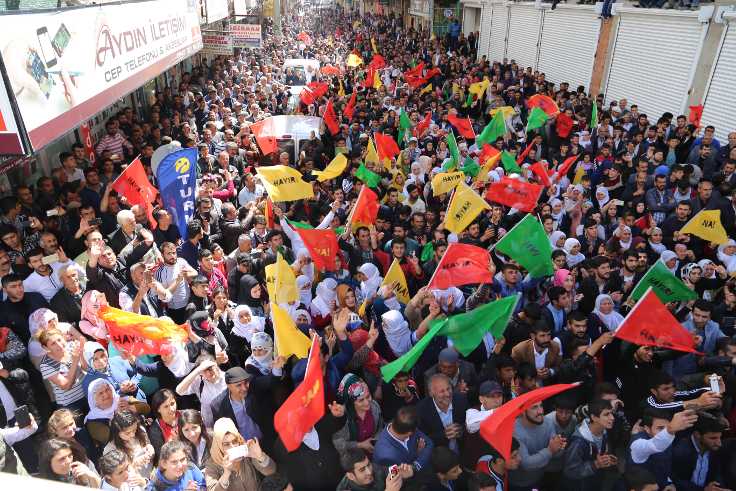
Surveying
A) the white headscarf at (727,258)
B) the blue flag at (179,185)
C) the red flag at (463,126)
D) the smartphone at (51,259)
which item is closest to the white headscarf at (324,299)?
the blue flag at (179,185)

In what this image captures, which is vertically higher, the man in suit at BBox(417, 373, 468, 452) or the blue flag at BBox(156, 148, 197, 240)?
the blue flag at BBox(156, 148, 197, 240)

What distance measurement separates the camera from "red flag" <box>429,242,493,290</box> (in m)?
5.45

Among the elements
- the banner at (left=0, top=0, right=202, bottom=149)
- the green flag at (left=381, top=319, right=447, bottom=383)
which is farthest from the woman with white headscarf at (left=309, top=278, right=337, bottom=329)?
the banner at (left=0, top=0, right=202, bottom=149)

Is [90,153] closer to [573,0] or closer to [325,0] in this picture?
[573,0]

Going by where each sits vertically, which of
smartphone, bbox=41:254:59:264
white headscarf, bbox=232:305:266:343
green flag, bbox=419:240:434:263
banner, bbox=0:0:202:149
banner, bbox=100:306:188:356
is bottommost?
green flag, bbox=419:240:434:263

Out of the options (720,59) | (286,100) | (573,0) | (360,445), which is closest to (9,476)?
→ (360,445)

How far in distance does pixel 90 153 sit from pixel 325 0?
12187 centimetres

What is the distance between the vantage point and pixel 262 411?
4297 millimetres

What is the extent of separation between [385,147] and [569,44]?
12749 mm

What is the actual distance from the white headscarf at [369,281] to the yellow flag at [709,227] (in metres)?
3.91

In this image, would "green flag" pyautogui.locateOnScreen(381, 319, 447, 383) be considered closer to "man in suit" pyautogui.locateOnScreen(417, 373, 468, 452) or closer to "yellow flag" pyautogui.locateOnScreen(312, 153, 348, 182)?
"man in suit" pyautogui.locateOnScreen(417, 373, 468, 452)

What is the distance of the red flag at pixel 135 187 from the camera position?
22.0 ft

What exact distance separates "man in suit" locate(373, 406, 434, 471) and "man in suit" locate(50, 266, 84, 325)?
2963 mm

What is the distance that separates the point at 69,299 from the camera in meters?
4.79
